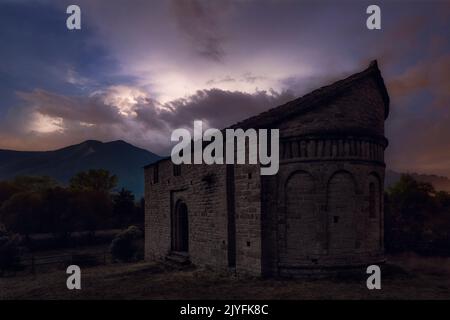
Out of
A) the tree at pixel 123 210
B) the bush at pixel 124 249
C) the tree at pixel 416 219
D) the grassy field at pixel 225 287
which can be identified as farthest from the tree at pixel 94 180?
the grassy field at pixel 225 287

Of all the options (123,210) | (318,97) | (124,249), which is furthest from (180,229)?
(123,210)

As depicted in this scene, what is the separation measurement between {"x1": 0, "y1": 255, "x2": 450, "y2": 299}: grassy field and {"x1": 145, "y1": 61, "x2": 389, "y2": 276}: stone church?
830 mm

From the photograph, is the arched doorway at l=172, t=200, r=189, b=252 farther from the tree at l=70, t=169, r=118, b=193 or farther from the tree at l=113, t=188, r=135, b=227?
the tree at l=70, t=169, r=118, b=193

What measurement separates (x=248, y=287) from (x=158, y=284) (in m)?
3.39

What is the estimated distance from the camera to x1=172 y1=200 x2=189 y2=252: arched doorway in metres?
19.0

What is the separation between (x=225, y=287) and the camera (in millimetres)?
11688

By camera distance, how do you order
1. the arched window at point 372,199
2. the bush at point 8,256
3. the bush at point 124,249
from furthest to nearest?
the bush at point 124,249 → the bush at point 8,256 → the arched window at point 372,199

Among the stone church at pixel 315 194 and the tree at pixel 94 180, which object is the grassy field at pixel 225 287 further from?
the tree at pixel 94 180

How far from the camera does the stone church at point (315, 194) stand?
12.3m

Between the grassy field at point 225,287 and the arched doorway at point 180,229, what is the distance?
399 centimetres

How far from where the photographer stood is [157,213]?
70.8 feet

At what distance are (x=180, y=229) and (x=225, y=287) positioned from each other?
25.4 feet

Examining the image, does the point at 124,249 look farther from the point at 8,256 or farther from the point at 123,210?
the point at 123,210
